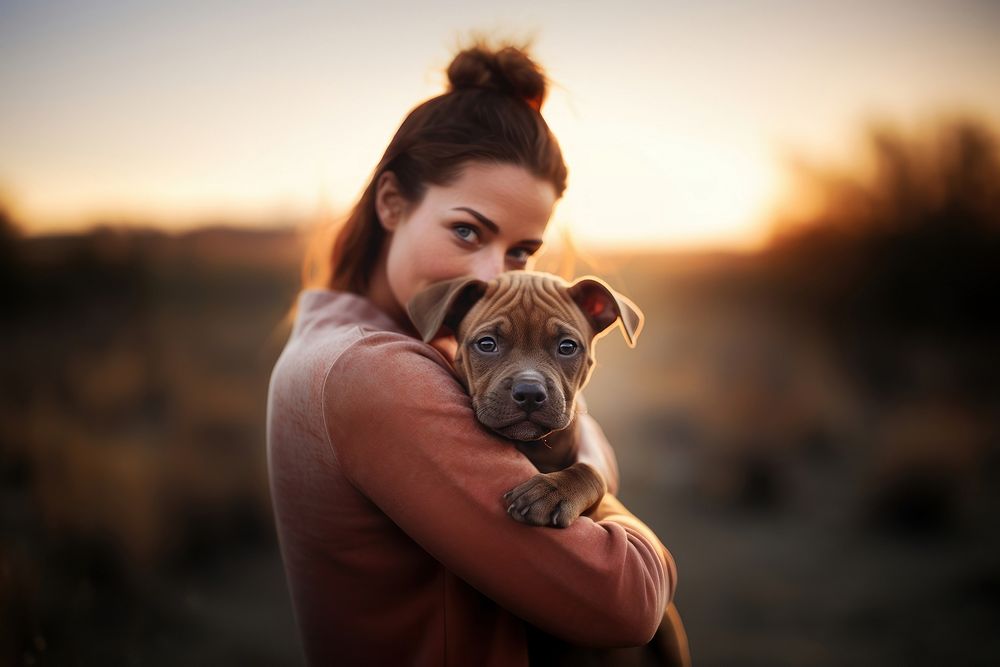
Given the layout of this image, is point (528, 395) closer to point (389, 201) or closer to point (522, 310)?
point (522, 310)

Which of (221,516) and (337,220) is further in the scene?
(221,516)

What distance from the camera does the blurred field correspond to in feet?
23.0

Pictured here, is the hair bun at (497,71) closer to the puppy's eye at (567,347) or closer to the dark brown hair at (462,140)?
the dark brown hair at (462,140)

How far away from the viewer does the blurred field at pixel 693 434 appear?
702 cm

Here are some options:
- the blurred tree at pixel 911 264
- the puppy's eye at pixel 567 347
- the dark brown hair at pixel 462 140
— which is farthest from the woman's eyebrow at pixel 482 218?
the blurred tree at pixel 911 264

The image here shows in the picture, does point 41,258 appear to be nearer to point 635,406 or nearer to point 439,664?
point 439,664

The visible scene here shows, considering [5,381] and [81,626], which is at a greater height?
[5,381]

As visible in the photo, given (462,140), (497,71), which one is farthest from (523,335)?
(497,71)

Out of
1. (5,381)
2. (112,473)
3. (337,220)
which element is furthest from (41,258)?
(337,220)

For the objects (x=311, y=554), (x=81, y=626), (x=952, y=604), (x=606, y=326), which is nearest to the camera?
A: (x=311, y=554)

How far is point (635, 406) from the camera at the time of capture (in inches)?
567

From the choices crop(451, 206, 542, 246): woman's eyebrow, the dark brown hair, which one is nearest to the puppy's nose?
crop(451, 206, 542, 246): woman's eyebrow

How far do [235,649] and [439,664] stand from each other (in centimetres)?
588

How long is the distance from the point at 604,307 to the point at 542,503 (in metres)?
1.33
